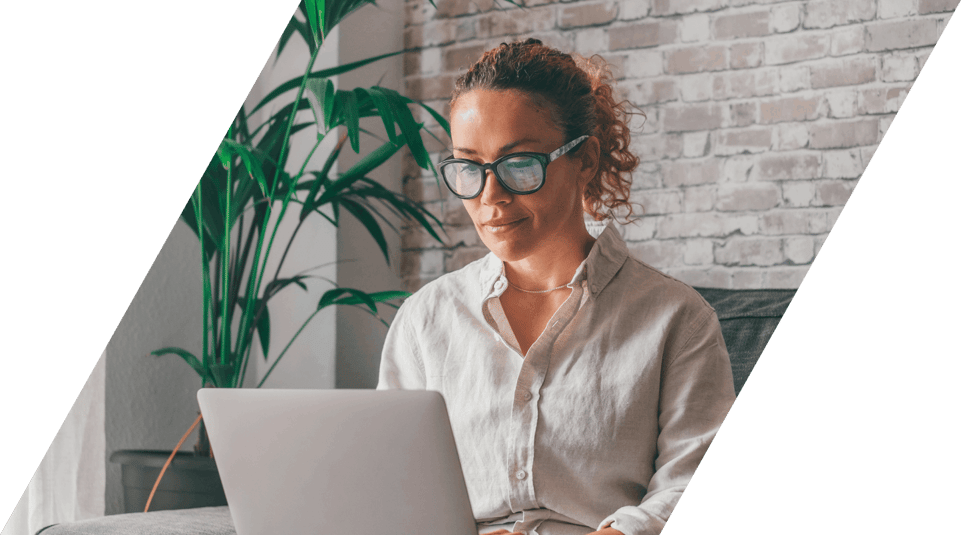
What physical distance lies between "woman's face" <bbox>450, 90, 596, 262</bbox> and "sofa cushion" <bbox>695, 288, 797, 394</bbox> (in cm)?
28

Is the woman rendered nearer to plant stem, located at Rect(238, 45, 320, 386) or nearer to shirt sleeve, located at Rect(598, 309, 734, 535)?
shirt sleeve, located at Rect(598, 309, 734, 535)

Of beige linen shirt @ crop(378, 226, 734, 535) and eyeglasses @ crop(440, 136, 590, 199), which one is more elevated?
eyeglasses @ crop(440, 136, 590, 199)

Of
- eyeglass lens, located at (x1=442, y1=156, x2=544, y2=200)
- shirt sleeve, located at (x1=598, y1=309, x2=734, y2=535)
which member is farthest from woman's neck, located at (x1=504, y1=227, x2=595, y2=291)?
shirt sleeve, located at (x1=598, y1=309, x2=734, y2=535)

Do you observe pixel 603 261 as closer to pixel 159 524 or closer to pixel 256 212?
pixel 256 212

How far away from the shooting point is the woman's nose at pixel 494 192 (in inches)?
53.8

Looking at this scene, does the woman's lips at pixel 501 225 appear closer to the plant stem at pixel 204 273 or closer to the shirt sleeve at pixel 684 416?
the shirt sleeve at pixel 684 416

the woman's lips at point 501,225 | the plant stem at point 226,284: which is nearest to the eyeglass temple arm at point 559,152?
the woman's lips at point 501,225

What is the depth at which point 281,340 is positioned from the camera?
73.6 inches

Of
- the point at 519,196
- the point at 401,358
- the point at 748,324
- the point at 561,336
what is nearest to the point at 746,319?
the point at 748,324

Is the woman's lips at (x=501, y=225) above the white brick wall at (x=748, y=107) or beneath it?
beneath

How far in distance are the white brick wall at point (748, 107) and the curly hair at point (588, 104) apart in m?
0.02

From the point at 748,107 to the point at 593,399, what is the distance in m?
0.51

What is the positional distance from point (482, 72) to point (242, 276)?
2.58ft

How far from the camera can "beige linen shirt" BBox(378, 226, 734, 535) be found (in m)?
1.24
